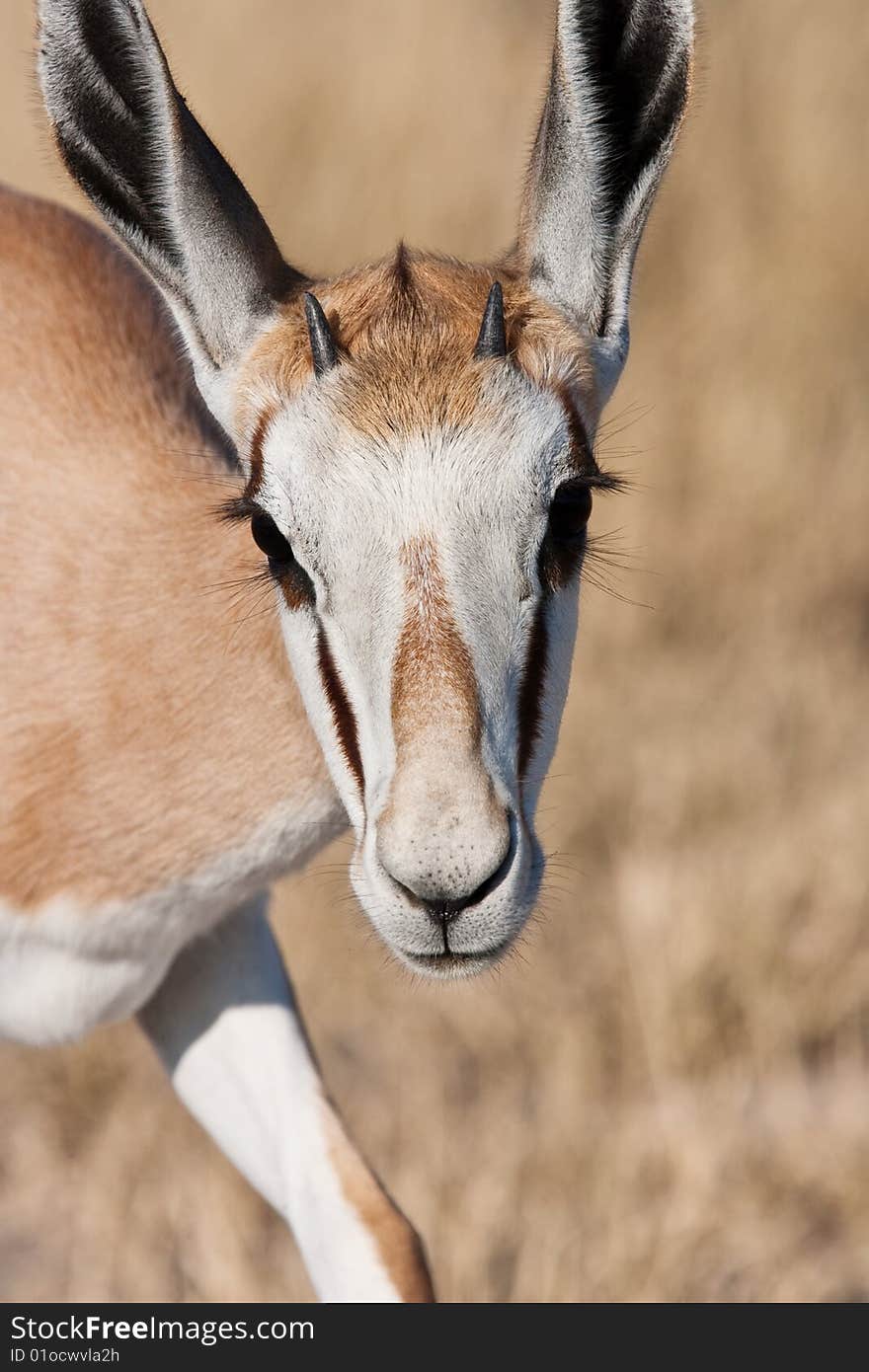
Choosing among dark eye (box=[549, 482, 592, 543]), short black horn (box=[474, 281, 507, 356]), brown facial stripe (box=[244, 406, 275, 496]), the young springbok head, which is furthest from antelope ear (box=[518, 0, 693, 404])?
brown facial stripe (box=[244, 406, 275, 496])

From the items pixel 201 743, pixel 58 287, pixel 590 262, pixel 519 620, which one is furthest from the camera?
pixel 58 287

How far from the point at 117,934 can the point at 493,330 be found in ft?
4.34

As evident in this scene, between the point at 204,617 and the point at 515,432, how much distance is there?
85 centimetres

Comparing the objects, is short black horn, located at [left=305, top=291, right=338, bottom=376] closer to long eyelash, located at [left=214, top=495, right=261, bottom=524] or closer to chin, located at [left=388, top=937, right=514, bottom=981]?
long eyelash, located at [left=214, top=495, right=261, bottom=524]

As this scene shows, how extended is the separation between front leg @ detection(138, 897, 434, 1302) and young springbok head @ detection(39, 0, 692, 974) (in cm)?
74

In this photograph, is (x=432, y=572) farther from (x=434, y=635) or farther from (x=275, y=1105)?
(x=275, y=1105)

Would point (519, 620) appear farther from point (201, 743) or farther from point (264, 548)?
point (201, 743)

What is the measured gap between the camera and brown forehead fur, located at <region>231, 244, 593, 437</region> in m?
2.91

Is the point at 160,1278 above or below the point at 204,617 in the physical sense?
below

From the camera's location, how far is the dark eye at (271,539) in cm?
294

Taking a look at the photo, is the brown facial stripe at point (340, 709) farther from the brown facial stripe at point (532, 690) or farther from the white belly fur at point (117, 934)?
the white belly fur at point (117, 934)
